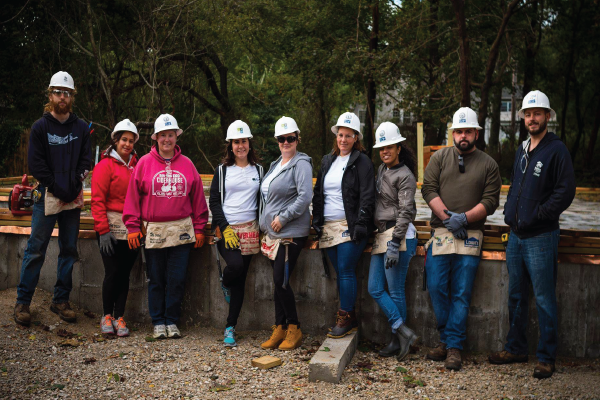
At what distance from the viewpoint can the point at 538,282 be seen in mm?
4949

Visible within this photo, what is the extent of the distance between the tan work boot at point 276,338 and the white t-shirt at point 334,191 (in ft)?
3.78

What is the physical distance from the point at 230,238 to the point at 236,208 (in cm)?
29

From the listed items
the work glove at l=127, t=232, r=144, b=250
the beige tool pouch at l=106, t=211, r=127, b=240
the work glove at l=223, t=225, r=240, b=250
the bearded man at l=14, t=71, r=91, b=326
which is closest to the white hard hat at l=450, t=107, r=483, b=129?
the work glove at l=223, t=225, r=240, b=250

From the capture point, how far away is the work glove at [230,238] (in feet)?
18.7

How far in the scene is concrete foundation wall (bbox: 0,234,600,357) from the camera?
5.40 m

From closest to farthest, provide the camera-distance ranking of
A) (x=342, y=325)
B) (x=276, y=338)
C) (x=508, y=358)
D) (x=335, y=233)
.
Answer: (x=508, y=358) → (x=335, y=233) → (x=342, y=325) → (x=276, y=338)

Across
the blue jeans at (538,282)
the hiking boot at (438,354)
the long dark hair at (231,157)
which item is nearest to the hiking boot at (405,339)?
the hiking boot at (438,354)

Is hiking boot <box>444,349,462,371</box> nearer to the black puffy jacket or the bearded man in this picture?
the black puffy jacket

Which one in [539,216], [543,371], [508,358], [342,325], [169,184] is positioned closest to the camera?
[539,216]

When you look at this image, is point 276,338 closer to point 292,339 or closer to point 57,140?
point 292,339

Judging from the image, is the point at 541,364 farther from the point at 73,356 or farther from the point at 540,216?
the point at 73,356

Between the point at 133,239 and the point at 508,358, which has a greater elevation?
the point at 133,239

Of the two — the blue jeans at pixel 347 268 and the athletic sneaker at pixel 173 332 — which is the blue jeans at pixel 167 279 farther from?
the blue jeans at pixel 347 268

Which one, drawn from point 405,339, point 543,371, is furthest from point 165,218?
point 543,371
